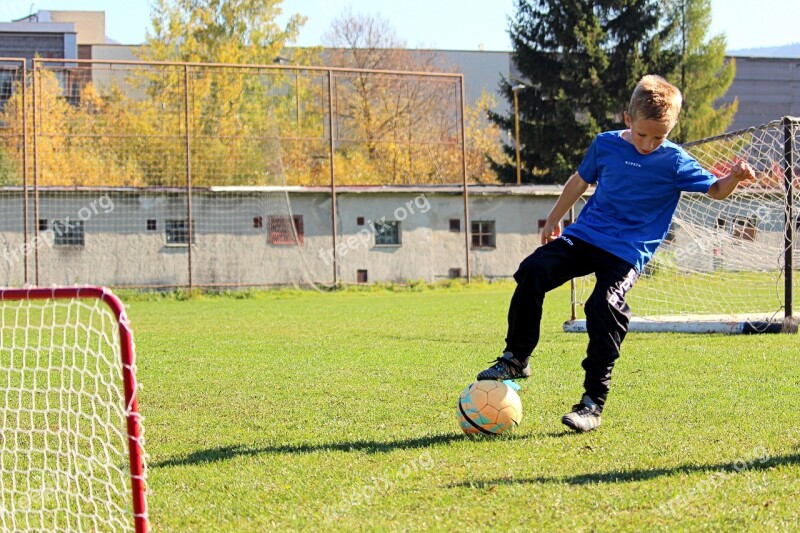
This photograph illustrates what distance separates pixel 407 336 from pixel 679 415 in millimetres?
5913

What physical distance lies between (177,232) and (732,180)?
836 inches

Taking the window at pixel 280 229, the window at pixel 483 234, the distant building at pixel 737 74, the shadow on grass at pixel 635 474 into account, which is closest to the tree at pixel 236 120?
the window at pixel 280 229

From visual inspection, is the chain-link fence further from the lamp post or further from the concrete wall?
the lamp post

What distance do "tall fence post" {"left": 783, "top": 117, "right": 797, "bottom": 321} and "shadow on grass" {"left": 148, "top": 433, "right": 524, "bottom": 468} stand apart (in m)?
6.70

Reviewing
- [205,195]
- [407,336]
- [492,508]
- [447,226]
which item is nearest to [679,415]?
[492,508]

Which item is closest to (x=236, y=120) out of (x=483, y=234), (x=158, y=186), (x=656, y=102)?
(x=158, y=186)

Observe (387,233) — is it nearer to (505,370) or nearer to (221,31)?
(221,31)

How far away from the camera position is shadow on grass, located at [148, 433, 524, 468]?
4820 mm

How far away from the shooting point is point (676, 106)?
513 centimetres

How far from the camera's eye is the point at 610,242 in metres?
5.45

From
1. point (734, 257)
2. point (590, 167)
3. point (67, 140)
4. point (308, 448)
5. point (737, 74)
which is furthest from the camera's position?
point (737, 74)

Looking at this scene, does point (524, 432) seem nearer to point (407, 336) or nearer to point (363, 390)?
point (363, 390)

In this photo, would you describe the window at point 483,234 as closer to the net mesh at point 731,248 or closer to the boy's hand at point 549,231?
the net mesh at point 731,248
